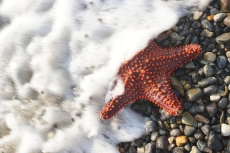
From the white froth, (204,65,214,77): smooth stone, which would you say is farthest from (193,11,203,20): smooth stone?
(204,65,214,77): smooth stone

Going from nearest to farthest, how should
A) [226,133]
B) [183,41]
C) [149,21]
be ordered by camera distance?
[226,133] < [183,41] < [149,21]

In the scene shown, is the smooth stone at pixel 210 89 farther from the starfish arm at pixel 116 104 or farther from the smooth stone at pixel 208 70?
the starfish arm at pixel 116 104

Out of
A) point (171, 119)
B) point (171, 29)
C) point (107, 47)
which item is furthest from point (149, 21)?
point (171, 119)

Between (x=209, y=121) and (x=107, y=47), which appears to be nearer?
(x=209, y=121)

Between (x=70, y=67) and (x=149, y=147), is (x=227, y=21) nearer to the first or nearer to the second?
(x=149, y=147)

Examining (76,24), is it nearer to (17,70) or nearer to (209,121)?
(17,70)

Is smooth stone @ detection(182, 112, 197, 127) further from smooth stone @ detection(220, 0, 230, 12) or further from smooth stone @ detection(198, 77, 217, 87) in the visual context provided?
smooth stone @ detection(220, 0, 230, 12)

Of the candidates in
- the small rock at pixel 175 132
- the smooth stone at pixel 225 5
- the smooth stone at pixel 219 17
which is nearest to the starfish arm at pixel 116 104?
the small rock at pixel 175 132

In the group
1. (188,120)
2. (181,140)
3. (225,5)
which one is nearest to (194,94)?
(188,120)
